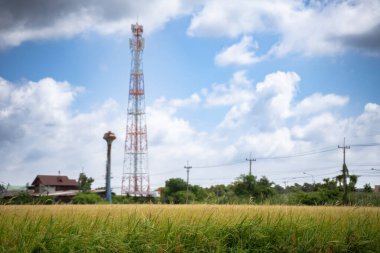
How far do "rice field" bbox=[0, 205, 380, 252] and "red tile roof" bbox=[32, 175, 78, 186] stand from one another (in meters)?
72.9

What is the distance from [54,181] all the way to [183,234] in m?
76.4

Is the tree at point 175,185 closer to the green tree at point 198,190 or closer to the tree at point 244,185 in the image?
the green tree at point 198,190

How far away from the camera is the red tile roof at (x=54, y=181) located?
259ft

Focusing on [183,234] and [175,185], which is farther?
[175,185]

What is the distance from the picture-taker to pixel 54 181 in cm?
8056

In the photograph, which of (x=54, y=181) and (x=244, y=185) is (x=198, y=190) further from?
(x=54, y=181)

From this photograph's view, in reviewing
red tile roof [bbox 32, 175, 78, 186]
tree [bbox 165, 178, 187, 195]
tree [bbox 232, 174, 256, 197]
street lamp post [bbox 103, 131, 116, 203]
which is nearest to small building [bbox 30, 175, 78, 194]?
red tile roof [bbox 32, 175, 78, 186]

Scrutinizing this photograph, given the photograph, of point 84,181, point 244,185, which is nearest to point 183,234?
point 244,185

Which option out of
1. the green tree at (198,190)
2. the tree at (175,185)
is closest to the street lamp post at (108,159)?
the tree at (175,185)

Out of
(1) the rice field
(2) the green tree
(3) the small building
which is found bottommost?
(1) the rice field

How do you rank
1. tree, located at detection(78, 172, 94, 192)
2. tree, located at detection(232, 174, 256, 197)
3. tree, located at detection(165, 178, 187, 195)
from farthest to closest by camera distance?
1. tree, located at detection(78, 172, 94, 192)
2. tree, located at detection(165, 178, 187, 195)
3. tree, located at detection(232, 174, 256, 197)

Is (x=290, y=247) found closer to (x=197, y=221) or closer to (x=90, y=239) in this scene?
(x=197, y=221)

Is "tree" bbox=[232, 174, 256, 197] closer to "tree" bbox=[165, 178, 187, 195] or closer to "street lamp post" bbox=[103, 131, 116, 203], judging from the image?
"tree" bbox=[165, 178, 187, 195]

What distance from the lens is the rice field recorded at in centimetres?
794
